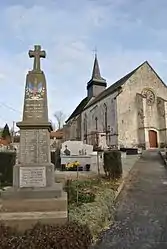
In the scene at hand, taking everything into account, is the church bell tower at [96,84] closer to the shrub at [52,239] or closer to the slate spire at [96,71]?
the slate spire at [96,71]

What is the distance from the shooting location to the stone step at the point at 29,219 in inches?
183

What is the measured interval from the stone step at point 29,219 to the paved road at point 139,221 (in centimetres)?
85

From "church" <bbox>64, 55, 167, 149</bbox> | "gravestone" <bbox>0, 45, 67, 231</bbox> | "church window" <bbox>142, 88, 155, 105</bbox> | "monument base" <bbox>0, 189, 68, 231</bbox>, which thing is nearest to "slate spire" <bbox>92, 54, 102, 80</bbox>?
"church" <bbox>64, 55, 167, 149</bbox>

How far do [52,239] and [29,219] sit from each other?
1117 millimetres

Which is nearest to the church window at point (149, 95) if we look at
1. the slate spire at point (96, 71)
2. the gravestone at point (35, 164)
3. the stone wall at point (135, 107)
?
the stone wall at point (135, 107)

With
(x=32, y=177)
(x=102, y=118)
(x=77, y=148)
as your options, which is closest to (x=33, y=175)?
(x=32, y=177)

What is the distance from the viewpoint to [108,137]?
36312 millimetres

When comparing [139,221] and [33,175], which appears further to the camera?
[139,221]

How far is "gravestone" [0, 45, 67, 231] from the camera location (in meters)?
5.10

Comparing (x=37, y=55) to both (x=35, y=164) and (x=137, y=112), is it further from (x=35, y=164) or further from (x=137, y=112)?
(x=137, y=112)

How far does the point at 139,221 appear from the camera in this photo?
5848 millimetres

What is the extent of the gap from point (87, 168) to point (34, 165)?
1105 cm

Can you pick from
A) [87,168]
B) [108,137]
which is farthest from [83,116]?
[87,168]

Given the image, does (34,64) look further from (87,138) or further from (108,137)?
(87,138)
